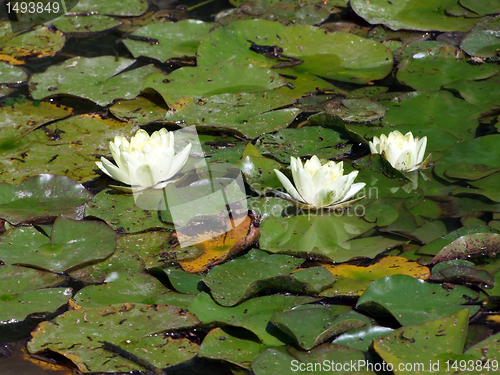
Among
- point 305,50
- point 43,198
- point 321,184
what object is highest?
point 305,50

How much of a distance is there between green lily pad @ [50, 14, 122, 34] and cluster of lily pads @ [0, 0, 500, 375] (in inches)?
20.8

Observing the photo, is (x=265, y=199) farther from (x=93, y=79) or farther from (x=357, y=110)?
(x=93, y=79)

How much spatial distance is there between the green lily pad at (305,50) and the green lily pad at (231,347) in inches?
91.5

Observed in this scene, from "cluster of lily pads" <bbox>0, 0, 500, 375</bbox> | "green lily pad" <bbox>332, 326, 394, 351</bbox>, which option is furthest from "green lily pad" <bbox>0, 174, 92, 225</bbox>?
"green lily pad" <bbox>332, 326, 394, 351</bbox>

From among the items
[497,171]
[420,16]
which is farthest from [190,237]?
[420,16]

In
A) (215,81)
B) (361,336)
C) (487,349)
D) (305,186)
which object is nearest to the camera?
(487,349)

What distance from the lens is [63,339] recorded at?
1767mm

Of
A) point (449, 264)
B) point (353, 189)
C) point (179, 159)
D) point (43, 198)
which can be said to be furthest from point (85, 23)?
point (449, 264)

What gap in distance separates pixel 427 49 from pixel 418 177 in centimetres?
159

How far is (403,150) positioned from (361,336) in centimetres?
111

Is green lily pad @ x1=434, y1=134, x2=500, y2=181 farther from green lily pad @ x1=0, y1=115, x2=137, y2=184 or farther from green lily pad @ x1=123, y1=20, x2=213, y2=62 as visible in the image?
green lily pad @ x1=123, y1=20, x2=213, y2=62

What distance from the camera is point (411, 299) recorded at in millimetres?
1802

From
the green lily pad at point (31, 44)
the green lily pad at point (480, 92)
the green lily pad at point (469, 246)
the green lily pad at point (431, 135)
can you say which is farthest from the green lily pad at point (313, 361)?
the green lily pad at point (31, 44)

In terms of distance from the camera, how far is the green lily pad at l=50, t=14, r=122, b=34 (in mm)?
4426
